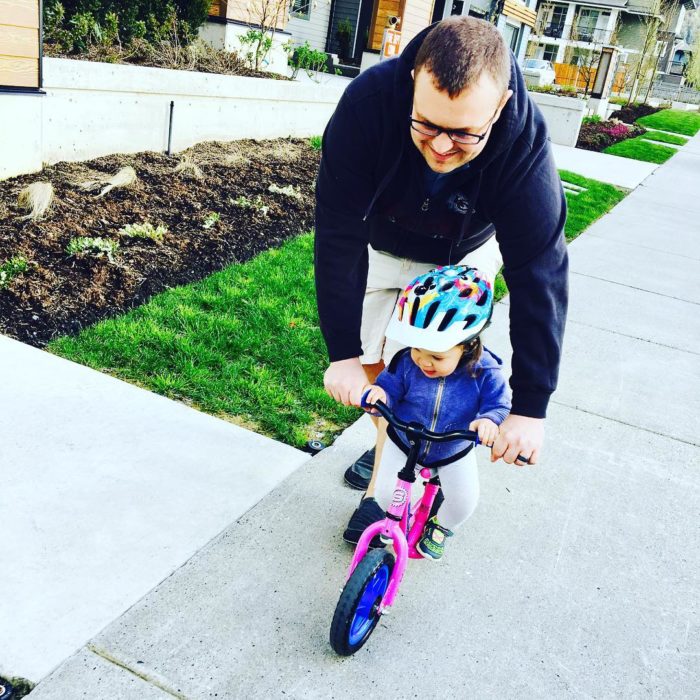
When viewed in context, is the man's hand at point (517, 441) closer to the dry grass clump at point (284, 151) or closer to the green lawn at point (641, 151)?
the dry grass clump at point (284, 151)

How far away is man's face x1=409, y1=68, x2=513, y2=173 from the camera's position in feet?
5.97

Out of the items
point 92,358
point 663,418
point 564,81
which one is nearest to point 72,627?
point 92,358

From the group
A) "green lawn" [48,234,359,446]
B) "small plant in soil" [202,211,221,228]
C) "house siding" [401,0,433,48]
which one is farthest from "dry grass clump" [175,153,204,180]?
"house siding" [401,0,433,48]

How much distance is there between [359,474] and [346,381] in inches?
40.3

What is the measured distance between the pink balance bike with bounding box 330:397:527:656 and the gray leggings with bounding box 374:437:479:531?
0.22 feet

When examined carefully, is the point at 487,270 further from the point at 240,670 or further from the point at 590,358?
the point at 590,358

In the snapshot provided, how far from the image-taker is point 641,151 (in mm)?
15992

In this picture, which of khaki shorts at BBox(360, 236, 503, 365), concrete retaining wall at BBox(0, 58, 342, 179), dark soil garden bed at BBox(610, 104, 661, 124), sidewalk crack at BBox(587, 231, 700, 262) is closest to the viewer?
khaki shorts at BBox(360, 236, 503, 365)

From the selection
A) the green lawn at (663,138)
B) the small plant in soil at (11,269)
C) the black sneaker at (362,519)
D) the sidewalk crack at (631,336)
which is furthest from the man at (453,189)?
the green lawn at (663,138)

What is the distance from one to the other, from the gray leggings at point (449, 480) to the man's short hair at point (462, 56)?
1.18m

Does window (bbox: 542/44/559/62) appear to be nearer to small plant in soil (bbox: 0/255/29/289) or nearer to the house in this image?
the house

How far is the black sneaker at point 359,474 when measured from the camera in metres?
3.24

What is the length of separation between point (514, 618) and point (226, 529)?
111cm

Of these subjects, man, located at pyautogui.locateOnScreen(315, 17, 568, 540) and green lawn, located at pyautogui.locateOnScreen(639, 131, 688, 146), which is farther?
green lawn, located at pyautogui.locateOnScreen(639, 131, 688, 146)
